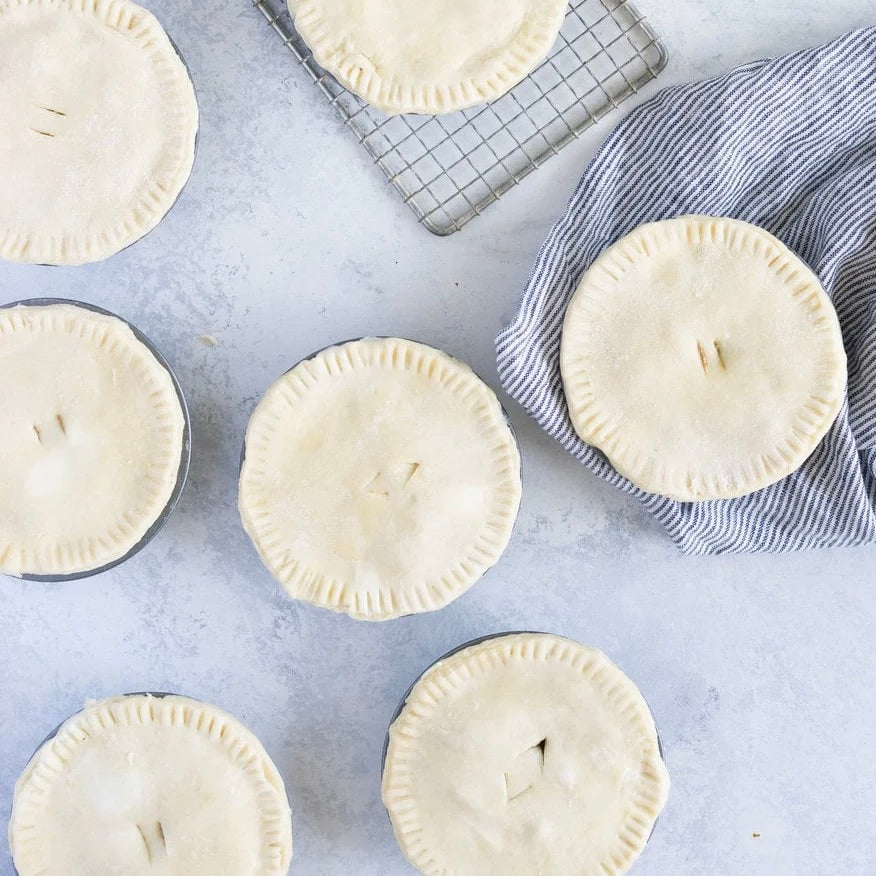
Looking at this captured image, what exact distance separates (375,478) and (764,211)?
872 millimetres

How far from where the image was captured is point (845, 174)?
1.90m

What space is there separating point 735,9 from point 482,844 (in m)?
1.58

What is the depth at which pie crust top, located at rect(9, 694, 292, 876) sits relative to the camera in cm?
183

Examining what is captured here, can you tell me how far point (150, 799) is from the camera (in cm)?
183

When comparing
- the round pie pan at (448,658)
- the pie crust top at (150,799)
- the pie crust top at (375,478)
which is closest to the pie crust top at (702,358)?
the pie crust top at (375,478)

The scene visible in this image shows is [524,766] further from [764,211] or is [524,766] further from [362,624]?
[764,211]

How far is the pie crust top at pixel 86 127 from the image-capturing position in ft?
5.85

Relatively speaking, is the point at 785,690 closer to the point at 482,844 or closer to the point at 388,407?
the point at 482,844

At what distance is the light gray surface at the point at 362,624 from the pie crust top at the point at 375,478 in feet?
0.59

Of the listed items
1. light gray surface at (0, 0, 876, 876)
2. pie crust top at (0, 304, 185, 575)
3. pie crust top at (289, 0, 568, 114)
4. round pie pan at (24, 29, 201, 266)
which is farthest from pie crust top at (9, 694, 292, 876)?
pie crust top at (289, 0, 568, 114)

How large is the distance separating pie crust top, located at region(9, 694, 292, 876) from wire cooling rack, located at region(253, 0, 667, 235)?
3.35 ft

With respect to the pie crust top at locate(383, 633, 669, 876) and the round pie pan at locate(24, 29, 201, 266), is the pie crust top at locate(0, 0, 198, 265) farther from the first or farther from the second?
the pie crust top at locate(383, 633, 669, 876)

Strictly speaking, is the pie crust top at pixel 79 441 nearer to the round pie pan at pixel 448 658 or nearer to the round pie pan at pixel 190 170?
the round pie pan at pixel 190 170

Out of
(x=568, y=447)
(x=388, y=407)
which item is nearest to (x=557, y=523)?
(x=568, y=447)
